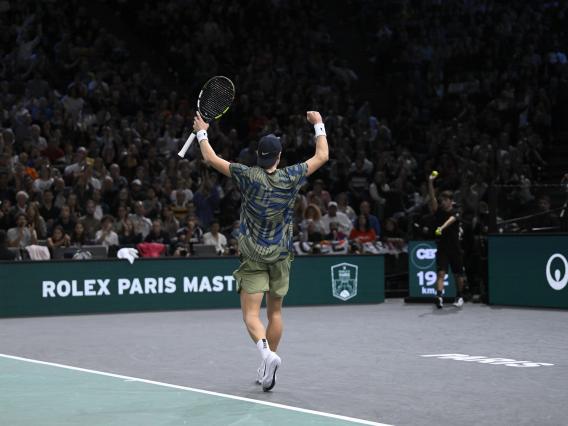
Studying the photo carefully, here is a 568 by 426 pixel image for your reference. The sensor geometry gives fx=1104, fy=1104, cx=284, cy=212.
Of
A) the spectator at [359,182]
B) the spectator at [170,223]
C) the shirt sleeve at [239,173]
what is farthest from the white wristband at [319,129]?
the spectator at [359,182]

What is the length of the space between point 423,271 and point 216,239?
384 centimetres

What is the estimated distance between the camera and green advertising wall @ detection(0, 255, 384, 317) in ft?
58.2

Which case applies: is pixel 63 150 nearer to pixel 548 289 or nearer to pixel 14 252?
pixel 14 252

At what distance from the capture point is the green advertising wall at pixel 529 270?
58.7 feet

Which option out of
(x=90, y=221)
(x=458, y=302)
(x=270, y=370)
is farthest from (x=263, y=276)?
(x=90, y=221)

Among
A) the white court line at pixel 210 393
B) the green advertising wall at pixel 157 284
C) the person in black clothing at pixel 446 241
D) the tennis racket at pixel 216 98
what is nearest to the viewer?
the white court line at pixel 210 393

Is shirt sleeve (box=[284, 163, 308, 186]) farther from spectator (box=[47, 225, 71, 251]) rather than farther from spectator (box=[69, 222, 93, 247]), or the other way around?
spectator (box=[69, 222, 93, 247])

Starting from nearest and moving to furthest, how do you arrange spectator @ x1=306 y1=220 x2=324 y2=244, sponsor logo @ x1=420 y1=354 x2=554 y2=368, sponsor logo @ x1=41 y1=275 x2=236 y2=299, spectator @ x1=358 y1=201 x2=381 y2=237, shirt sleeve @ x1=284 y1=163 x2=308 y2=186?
shirt sleeve @ x1=284 y1=163 x2=308 y2=186
sponsor logo @ x1=420 y1=354 x2=554 y2=368
sponsor logo @ x1=41 y1=275 x2=236 y2=299
spectator @ x1=306 y1=220 x2=324 y2=244
spectator @ x1=358 y1=201 x2=381 y2=237

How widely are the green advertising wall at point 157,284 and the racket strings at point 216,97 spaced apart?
28.7 feet

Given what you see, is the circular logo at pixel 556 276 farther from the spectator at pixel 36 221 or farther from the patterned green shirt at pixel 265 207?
the patterned green shirt at pixel 265 207

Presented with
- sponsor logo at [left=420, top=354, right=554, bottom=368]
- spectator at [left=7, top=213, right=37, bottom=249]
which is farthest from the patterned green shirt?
spectator at [left=7, top=213, right=37, bottom=249]

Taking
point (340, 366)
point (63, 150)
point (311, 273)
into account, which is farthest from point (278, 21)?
point (340, 366)

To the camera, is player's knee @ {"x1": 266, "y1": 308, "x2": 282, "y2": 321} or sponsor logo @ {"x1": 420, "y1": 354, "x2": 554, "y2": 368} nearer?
player's knee @ {"x1": 266, "y1": 308, "x2": 282, "y2": 321}

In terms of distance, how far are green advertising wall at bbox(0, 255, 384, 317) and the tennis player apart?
9672 millimetres
